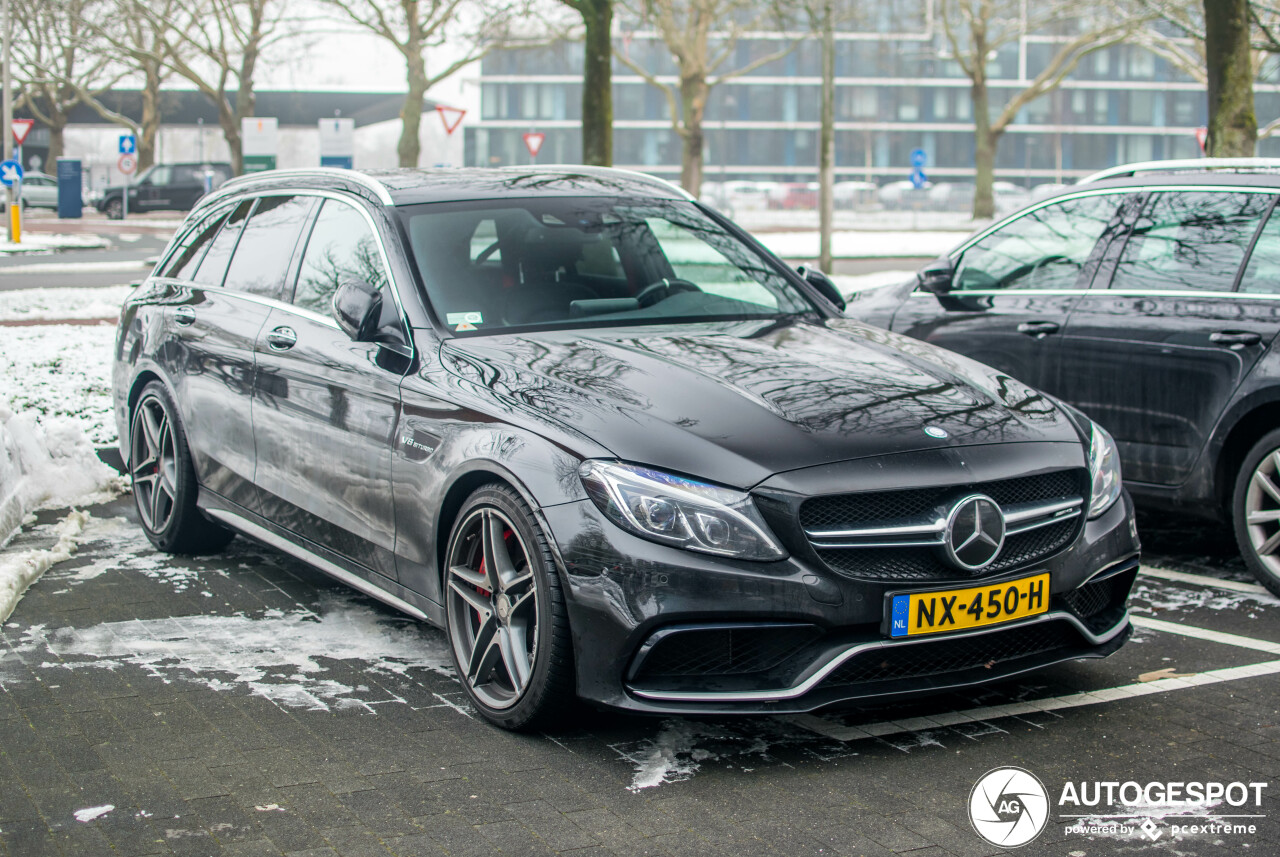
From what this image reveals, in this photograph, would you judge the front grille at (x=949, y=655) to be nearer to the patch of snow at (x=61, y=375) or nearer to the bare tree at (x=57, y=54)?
the patch of snow at (x=61, y=375)

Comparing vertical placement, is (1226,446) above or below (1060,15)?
below

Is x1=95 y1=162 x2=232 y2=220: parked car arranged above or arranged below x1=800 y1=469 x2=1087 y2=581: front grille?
above

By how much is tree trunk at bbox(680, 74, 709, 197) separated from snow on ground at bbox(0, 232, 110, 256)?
60.9ft

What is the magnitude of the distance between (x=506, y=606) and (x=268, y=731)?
2.56 feet

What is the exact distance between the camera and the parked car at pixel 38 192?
191 ft

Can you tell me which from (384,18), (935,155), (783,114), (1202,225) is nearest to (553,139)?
(783,114)

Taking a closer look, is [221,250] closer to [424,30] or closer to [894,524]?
[894,524]

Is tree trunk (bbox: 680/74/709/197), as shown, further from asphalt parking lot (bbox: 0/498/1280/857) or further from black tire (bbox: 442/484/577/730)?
black tire (bbox: 442/484/577/730)

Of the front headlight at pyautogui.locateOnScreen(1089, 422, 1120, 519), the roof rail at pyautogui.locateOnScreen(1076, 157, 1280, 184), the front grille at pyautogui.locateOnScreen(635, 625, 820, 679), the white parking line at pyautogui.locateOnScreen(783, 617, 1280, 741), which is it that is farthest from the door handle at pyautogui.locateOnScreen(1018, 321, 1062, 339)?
the front grille at pyautogui.locateOnScreen(635, 625, 820, 679)

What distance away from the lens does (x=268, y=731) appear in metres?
4.16

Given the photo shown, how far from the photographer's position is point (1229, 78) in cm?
1280

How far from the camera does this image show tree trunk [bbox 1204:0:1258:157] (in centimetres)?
1252

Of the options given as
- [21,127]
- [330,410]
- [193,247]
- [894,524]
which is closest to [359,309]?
[330,410]

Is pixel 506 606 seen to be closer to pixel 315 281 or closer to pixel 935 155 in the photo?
pixel 315 281
